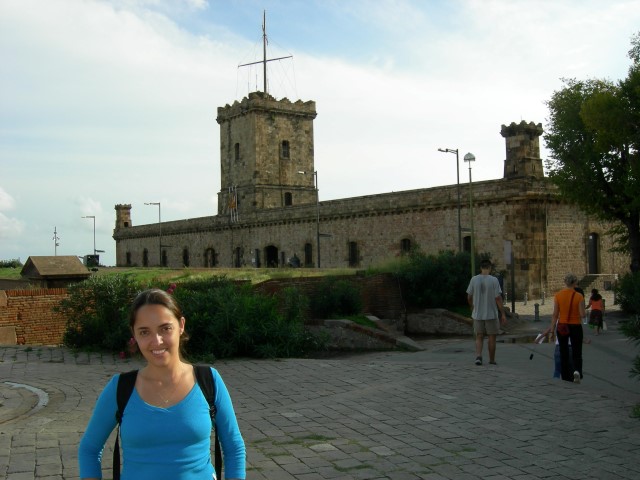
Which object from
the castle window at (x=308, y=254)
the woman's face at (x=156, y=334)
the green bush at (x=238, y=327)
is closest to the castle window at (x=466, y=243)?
the castle window at (x=308, y=254)

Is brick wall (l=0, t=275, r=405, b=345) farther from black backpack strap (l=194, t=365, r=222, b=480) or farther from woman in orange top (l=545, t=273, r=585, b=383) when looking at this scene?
black backpack strap (l=194, t=365, r=222, b=480)

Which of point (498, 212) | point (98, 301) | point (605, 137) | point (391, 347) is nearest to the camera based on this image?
point (98, 301)

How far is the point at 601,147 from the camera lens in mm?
24125

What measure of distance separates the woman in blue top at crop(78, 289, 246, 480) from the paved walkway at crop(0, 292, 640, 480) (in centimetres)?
262

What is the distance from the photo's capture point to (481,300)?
11.3 metres

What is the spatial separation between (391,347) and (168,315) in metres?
13.0

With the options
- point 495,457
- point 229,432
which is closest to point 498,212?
point 495,457

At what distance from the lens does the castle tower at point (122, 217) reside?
67.2 m

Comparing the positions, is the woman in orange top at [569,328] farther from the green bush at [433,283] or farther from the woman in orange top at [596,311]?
the green bush at [433,283]

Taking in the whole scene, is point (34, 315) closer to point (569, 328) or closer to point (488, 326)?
point (488, 326)

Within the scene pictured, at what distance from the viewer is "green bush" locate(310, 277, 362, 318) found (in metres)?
17.6

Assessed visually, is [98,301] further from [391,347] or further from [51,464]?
[51,464]

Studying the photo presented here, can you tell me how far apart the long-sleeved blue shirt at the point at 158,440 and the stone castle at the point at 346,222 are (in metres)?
19.4

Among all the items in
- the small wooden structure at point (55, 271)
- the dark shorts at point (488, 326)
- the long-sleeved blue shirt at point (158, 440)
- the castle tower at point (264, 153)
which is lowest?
the dark shorts at point (488, 326)
